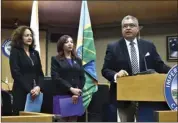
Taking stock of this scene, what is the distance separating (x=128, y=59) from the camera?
2139 mm

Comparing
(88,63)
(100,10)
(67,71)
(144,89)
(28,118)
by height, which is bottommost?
(28,118)

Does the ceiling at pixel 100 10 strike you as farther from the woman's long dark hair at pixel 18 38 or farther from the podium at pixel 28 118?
the podium at pixel 28 118

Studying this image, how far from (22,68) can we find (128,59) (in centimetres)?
95

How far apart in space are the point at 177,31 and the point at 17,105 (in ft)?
16.2

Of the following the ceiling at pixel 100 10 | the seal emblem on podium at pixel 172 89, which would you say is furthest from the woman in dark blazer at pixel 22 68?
the ceiling at pixel 100 10

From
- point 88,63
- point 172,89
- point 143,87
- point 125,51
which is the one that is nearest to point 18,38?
point 125,51

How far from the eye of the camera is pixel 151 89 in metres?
1.86

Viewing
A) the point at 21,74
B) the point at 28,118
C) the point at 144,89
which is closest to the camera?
the point at 28,118

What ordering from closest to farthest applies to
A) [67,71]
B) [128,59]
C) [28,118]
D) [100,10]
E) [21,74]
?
[28,118], [128,59], [21,74], [67,71], [100,10]

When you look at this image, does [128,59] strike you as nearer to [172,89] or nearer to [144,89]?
[144,89]

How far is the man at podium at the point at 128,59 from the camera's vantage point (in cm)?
210

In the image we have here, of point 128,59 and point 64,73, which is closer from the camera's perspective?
point 128,59

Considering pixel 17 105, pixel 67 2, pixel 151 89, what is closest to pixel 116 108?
pixel 151 89

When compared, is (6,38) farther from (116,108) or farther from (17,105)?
(116,108)
